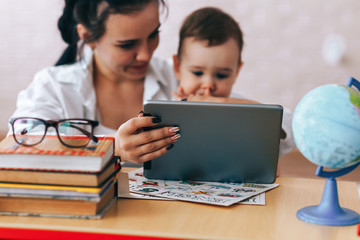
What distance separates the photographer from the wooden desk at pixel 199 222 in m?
0.79

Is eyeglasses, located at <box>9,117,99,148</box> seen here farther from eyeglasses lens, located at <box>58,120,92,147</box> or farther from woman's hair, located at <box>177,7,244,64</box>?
woman's hair, located at <box>177,7,244,64</box>

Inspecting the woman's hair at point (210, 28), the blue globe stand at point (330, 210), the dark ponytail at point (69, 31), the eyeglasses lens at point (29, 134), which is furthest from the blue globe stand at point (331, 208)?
the dark ponytail at point (69, 31)

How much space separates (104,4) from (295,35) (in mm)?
1657

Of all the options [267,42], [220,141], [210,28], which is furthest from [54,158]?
[267,42]

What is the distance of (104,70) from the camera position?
6.66ft

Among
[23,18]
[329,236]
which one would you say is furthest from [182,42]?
[23,18]

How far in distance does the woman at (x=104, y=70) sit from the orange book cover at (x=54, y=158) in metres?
0.88

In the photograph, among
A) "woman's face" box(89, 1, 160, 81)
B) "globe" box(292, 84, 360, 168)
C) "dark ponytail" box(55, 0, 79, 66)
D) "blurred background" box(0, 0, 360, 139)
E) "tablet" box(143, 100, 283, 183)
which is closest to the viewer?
"globe" box(292, 84, 360, 168)

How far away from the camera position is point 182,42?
185 centimetres

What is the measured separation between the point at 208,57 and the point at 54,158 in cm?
100

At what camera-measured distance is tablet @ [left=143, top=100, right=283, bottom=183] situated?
39.3 inches

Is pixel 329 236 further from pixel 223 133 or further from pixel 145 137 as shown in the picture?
pixel 145 137

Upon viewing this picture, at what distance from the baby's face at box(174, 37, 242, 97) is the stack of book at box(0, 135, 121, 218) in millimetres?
939

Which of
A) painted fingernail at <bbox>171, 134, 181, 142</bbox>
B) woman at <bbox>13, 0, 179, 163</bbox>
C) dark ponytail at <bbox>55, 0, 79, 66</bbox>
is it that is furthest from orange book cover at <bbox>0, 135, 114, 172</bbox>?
dark ponytail at <bbox>55, 0, 79, 66</bbox>
